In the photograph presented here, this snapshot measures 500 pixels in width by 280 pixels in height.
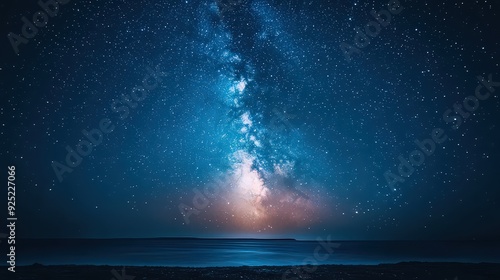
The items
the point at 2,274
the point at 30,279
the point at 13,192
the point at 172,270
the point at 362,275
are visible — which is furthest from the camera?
the point at 172,270

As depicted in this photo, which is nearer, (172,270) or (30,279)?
(30,279)

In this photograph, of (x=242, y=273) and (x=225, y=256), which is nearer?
(x=242, y=273)

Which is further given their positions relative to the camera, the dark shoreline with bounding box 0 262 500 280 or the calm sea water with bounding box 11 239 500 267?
the calm sea water with bounding box 11 239 500 267

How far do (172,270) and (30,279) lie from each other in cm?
675

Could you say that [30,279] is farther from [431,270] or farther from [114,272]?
[431,270]

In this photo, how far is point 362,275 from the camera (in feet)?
59.8

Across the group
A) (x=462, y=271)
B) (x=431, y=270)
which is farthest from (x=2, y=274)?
(x=462, y=271)

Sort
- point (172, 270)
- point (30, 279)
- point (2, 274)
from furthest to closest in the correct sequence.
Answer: point (172, 270) < point (2, 274) < point (30, 279)

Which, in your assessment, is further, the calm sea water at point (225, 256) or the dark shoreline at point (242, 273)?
the calm sea water at point (225, 256)

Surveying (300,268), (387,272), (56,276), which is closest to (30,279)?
(56,276)

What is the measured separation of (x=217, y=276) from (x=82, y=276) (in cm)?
636

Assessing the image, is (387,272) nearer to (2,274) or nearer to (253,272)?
(253,272)

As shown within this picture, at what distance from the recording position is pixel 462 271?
20.0m

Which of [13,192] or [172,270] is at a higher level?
[13,192]
